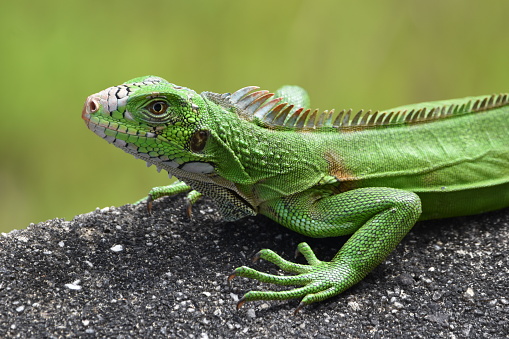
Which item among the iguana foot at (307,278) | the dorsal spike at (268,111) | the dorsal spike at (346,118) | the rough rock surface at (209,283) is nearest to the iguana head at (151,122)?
the dorsal spike at (268,111)

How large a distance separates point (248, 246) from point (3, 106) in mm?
4035

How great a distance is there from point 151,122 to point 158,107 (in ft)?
0.35

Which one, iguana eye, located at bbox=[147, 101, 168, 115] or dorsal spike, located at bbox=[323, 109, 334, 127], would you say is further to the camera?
dorsal spike, located at bbox=[323, 109, 334, 127]

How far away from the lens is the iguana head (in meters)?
3.77

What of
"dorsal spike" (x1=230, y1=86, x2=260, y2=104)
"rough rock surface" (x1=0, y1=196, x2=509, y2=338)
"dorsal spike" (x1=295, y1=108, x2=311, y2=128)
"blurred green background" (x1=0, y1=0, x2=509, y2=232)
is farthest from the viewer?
"blurred green background" (x1=0, y1=0, x2=509, y2=232)

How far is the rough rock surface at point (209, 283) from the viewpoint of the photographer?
11.6 feet

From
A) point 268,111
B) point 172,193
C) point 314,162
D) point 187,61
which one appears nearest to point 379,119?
point 314,162

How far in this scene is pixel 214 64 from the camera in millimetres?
7383

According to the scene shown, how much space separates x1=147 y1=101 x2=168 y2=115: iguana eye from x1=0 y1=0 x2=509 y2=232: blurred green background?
322cm

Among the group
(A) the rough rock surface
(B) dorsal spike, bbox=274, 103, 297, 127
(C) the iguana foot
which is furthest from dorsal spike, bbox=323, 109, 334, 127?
(C) the iguana foot

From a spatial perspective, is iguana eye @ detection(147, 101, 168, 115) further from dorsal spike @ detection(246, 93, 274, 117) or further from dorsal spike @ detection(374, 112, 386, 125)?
dorsal spike @ detection(374, 112, 386, 125)

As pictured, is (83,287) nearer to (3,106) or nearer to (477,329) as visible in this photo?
(477,329)

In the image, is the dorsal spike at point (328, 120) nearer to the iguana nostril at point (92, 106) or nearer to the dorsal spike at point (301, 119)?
the dorsal spike at point (301, 119)

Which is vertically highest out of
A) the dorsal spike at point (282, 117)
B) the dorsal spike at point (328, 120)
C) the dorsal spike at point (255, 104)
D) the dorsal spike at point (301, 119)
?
the dorsal spike at point (255, 104)
